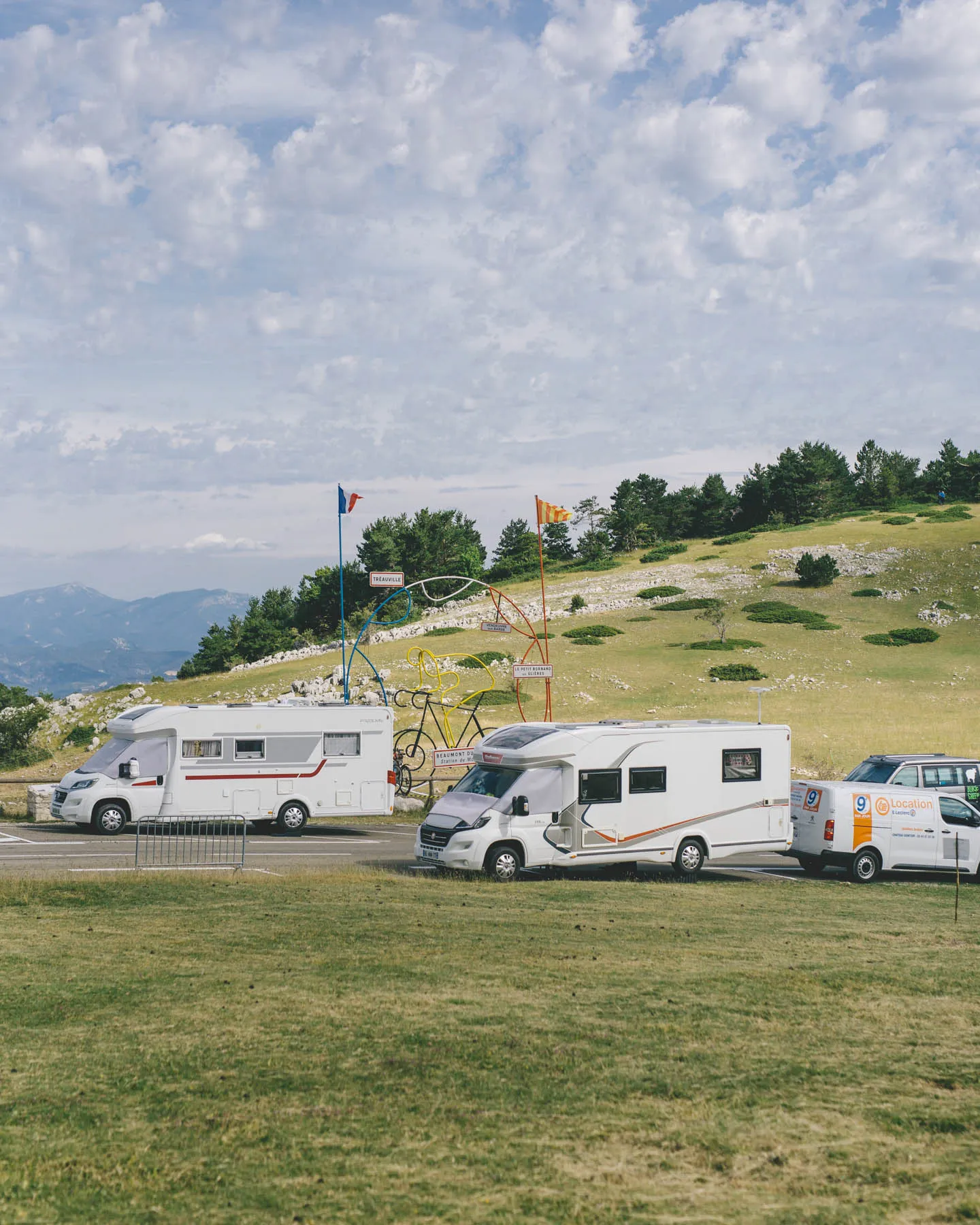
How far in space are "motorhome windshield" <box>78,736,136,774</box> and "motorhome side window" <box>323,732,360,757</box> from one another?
449 centimetres

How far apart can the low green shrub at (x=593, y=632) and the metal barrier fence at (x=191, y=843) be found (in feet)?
127

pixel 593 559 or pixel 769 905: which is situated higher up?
pixel 593 559

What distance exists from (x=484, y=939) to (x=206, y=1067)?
5382 mm

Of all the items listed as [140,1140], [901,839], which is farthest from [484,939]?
[901,839]

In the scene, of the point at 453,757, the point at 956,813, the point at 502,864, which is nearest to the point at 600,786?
the point at 502,864

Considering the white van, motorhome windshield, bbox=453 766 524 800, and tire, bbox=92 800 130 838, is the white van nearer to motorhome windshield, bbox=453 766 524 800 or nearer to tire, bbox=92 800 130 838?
motorhome windshield, bbox=453 766 524 800

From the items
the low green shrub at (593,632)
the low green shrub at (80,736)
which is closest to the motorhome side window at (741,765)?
the low green shrub at (80,736)

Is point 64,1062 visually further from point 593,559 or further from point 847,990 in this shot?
point 593,559

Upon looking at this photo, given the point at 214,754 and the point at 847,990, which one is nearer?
the point at 847,990

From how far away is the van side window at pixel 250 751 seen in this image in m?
25.8

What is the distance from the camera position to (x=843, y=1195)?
5992 mm

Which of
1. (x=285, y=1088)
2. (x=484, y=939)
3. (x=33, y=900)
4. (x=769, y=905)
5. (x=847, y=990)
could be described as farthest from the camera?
(x=769, y=905)

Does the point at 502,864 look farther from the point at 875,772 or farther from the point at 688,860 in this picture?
the point at 875,772

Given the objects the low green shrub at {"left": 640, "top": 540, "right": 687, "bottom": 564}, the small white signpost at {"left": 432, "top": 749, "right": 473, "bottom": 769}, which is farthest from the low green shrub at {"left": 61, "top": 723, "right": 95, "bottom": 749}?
the low green shrub at {"left": 640, "top": 540, "right": 687, "bottom": 564}
